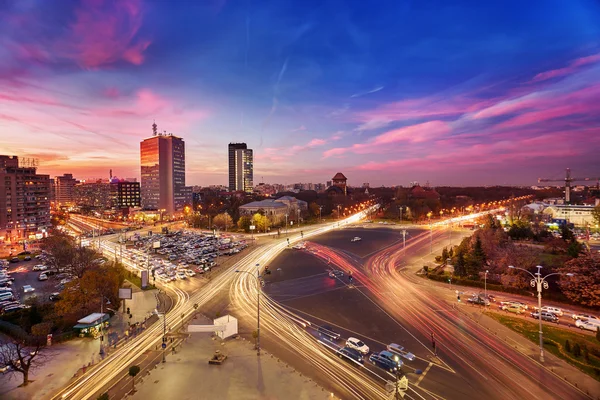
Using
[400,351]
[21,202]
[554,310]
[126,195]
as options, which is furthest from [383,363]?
[126,195]

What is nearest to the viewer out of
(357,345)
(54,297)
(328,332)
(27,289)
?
(357,345)

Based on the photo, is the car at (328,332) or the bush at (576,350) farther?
the car at (328,332)

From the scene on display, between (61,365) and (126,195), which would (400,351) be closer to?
(61,365)

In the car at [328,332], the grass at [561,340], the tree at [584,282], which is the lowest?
the grass at [561,340]

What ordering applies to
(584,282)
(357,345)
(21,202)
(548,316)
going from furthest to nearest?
(21,202)
(584,282)
(548,316)
(357,345)

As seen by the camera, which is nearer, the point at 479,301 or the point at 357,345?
the point at 357,345

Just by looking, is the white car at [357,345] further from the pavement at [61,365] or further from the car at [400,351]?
the pavement at [61,365]

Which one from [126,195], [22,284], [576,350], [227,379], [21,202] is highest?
[126,195]

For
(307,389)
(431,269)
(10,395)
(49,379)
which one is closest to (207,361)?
(307,389)

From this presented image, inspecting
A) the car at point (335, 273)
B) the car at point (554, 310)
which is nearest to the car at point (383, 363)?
the car at point (554, 310)
